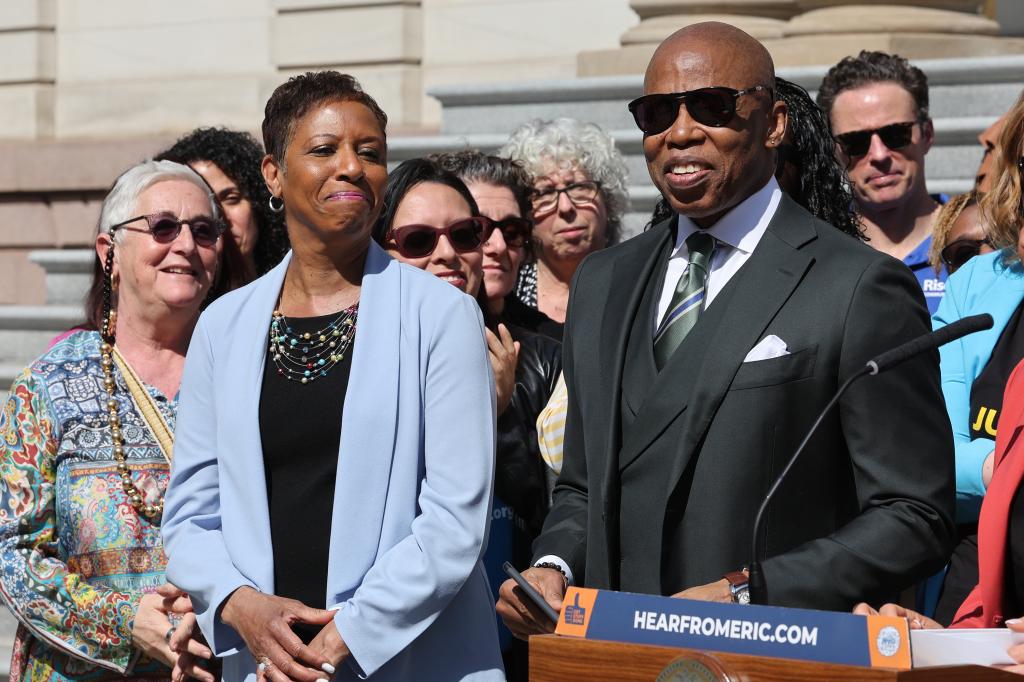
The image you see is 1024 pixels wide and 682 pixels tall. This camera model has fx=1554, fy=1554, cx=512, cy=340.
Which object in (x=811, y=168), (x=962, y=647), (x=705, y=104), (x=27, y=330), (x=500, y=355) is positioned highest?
(x=705, y=104)

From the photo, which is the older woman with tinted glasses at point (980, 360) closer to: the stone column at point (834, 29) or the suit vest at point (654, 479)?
the suit vest at point (654, 479)

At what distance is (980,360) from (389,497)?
1708mm

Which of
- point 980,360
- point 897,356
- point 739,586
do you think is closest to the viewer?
point 897,356

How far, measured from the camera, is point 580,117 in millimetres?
8164

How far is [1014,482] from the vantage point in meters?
2.90

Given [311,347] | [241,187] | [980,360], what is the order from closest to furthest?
[311,347]
[980,360]
[241,187]

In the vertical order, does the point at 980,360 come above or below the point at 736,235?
below

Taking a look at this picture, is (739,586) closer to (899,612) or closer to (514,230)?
(899,612)

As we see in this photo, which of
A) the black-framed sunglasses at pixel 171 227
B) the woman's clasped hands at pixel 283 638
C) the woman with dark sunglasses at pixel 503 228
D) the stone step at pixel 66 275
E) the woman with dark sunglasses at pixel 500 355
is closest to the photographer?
the woman's clasped hands at pixel 283 638

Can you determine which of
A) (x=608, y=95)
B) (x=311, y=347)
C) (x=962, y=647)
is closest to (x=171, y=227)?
(x=311, y=347)

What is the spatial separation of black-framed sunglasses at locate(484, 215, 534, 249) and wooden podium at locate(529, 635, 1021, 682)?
272 centimetres

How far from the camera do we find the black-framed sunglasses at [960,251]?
494 cm

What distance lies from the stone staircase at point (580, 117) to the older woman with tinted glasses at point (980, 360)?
269 cm

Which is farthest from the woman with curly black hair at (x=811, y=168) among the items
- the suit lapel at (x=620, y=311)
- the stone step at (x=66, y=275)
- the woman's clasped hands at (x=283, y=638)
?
the stone step at (x=66, y=275)
